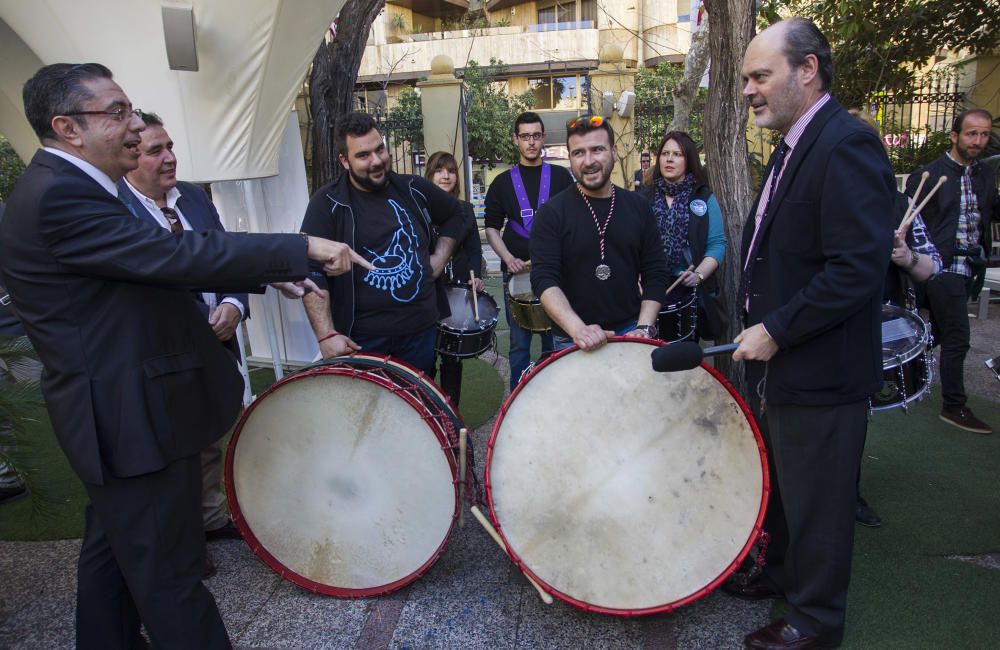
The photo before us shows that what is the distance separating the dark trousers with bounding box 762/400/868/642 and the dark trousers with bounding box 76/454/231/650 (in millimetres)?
2042

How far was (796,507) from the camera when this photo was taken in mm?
2451

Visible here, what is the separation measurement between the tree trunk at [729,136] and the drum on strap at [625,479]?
207 cm

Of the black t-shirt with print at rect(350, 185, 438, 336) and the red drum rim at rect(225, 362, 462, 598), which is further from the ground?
the black t-shirt with print at rect(350, 185, 438, 336)

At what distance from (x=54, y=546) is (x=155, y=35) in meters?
3.24

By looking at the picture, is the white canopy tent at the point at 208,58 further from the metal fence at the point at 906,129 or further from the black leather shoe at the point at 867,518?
the metal fence at the point at 906,129

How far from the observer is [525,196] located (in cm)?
491

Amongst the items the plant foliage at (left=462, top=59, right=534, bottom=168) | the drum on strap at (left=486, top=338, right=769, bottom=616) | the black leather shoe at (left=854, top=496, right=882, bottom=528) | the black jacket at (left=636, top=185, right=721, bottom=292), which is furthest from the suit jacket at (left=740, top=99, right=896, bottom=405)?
the plant foliage at (left=462, top=59, right=534, bottom=168)

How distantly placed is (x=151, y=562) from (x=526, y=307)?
259 cm


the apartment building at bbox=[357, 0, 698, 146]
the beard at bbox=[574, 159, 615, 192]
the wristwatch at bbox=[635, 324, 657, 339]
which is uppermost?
the apartment building at bbox=[357, 0, 698, 146]

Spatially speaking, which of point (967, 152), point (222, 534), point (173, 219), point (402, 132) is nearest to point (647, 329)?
point (173, 219)

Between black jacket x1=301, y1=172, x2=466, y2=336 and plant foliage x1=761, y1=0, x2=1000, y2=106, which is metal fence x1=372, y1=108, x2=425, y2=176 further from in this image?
black jacket x1=301, y1=172, x2=466, y2=336

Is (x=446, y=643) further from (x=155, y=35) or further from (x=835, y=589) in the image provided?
(x=155, y=35)

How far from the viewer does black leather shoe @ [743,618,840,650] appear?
2.48 meters

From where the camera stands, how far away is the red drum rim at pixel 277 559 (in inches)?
104
